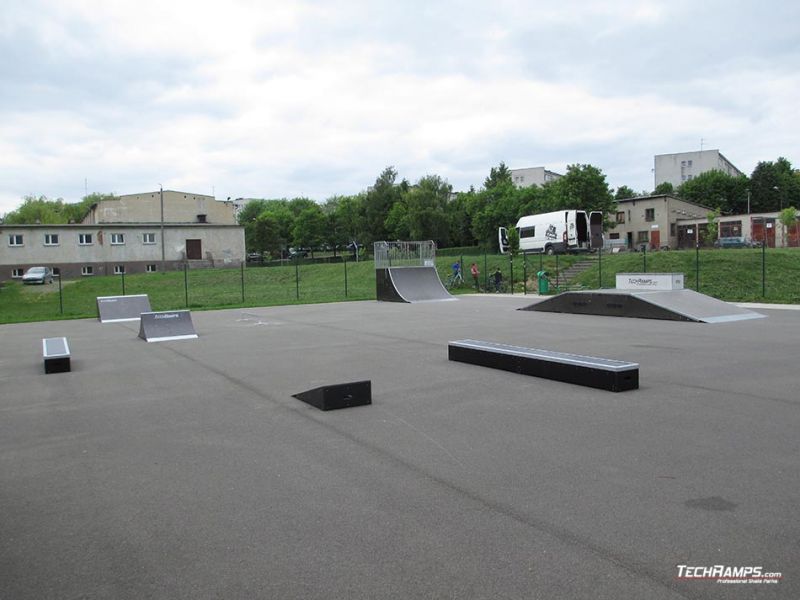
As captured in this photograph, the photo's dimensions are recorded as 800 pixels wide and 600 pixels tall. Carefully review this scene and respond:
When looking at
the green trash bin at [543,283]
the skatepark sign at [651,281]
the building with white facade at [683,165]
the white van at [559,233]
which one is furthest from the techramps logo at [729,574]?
the building with white facade at [683,165]

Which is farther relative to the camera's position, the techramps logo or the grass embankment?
the grass embankment

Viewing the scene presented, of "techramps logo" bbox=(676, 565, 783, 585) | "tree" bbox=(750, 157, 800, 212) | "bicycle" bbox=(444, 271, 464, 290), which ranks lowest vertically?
"techramps logo" bbox=(676, 565, 783, 585)

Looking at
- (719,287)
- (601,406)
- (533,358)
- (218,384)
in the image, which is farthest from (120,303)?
(719,287)

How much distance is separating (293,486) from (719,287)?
84.3ft

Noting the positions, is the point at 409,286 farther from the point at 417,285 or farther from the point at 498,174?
the point at 498,174

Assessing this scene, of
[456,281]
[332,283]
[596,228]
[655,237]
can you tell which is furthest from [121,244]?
[655,237]

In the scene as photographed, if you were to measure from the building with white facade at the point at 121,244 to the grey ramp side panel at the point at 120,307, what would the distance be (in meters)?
29.8

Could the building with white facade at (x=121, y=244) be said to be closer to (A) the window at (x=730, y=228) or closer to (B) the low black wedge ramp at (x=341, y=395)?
(B) the low black wedge ramp at (x=341, y=395)

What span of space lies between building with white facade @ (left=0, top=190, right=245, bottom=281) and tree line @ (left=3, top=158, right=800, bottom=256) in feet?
33.3

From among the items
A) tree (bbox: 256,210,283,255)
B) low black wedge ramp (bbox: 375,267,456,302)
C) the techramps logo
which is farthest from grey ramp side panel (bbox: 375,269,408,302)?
tree (bbox: 256,210,283,255)

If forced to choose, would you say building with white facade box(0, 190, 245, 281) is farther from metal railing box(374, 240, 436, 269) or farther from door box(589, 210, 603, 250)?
door box(589, 210, 603, 250)

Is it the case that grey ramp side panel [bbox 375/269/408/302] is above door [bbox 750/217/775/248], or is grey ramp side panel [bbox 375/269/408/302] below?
below

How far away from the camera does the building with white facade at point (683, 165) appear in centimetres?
10150

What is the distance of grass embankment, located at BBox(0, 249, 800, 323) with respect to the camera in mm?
25266
